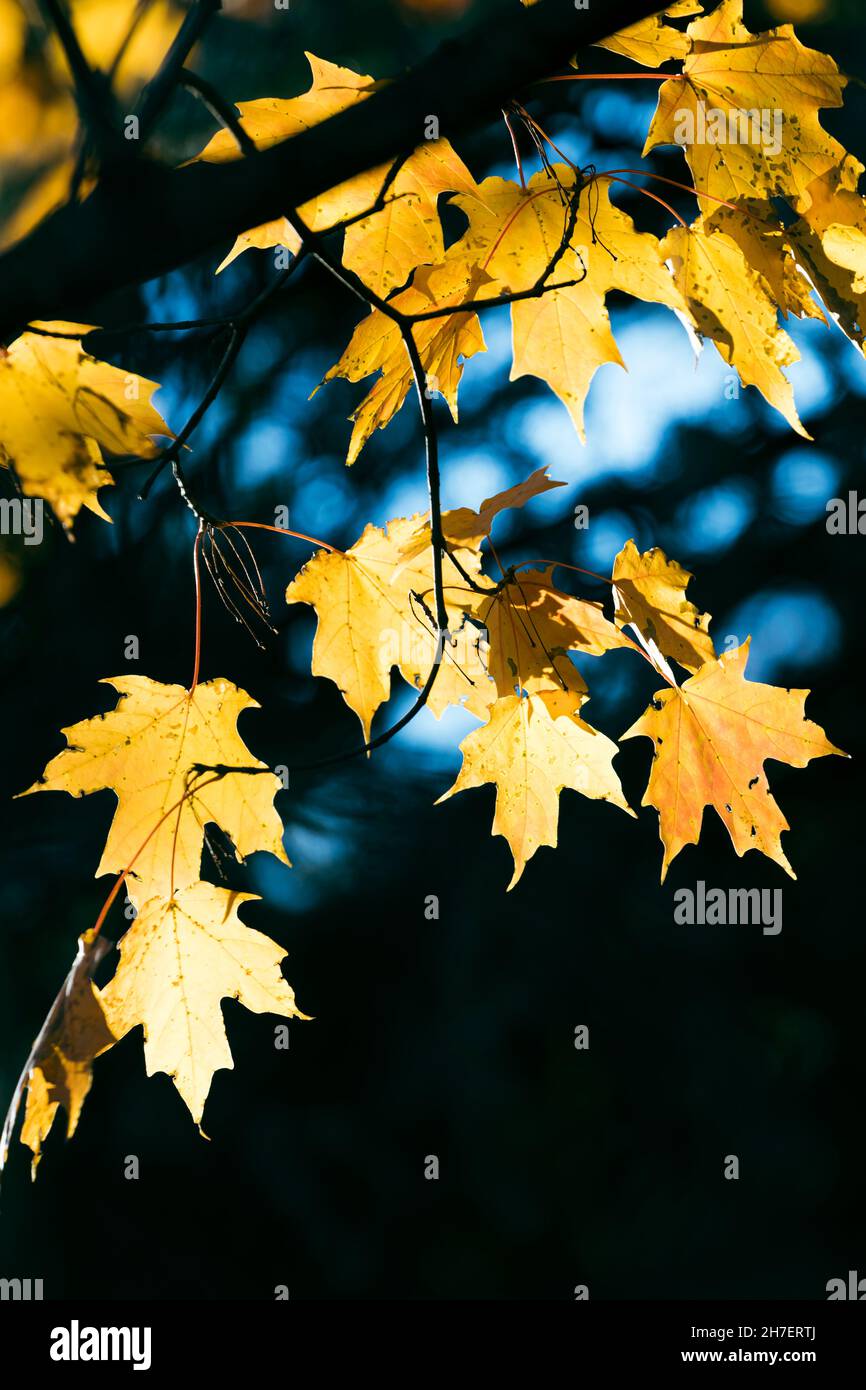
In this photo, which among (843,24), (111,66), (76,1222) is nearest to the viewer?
(111,66)

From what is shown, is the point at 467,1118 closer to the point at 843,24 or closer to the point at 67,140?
the point at 67,140

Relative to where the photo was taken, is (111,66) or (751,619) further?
(751,619)

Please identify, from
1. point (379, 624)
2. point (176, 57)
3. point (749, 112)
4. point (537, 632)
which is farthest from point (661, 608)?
point (176, 57)

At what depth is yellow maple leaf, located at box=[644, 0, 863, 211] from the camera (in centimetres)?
56

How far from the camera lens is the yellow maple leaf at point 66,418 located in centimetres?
50

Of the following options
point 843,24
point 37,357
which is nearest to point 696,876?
point 843,24

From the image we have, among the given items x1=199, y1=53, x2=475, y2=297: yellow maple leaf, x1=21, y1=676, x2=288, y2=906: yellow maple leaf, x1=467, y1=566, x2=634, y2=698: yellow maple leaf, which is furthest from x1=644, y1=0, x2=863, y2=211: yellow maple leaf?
x1=21, y1=676, x2=288, y2=906: yellow maple leaf

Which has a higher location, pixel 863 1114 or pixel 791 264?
pixel 791 264

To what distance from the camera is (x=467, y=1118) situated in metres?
2.71

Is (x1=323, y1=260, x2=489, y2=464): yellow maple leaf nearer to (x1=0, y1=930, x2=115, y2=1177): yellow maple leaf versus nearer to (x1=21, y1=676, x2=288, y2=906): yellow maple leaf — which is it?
(x1=21, y1=676, x2=288, y2=906): yellow maple leaf

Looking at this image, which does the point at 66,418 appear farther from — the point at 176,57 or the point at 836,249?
the point at 836,249

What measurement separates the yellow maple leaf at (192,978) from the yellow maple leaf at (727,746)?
0.30 m

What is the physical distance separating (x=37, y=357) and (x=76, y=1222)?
2.79 meters

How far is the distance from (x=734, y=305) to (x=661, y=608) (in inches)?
7.4
